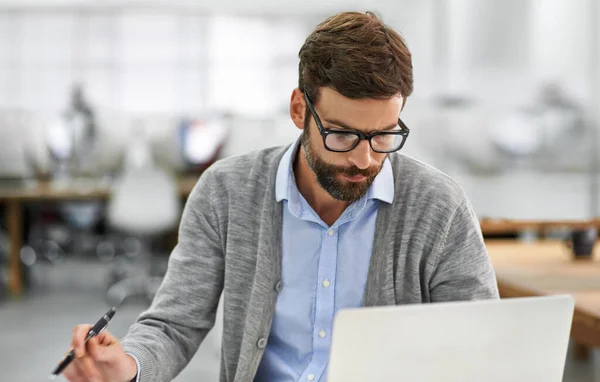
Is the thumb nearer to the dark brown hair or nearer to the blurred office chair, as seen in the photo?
the dark brown hair

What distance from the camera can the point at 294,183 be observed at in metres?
1.47

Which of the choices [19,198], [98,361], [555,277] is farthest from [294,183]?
[19,198]

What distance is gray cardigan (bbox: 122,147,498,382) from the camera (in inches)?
55.1

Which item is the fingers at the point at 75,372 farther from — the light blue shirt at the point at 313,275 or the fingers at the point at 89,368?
the light blue shirt at the point at 313,275

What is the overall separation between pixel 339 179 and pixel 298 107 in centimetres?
17

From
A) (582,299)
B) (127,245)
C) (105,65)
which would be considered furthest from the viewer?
(105,65)

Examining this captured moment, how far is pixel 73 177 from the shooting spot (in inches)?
242

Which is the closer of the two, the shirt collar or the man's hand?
→ the man's hand

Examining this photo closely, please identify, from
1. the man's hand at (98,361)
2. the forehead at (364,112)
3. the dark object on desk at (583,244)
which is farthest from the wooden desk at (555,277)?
the man's hand at (98,361)

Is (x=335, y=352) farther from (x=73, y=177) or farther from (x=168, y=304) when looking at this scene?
(x=73, y=177)

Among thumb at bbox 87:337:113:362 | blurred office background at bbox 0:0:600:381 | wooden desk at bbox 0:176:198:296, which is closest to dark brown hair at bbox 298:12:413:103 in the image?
thumb at bbox 87:337:113:362

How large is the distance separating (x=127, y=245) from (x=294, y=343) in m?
5.84

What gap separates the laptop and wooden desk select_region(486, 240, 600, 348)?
52 centimetres

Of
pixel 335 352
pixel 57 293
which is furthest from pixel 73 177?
pixel 335 352
